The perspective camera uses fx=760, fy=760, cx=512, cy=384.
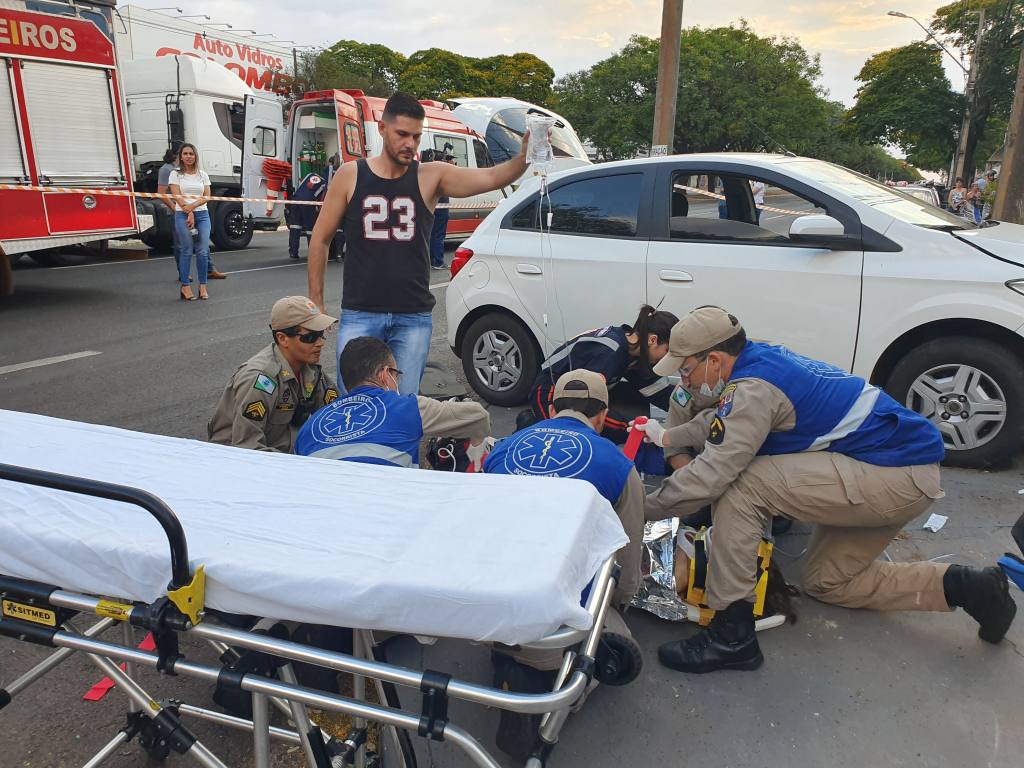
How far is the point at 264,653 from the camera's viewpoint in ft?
5.41

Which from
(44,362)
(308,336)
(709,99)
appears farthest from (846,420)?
(709,99)

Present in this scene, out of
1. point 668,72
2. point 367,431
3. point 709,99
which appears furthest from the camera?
point 709,99

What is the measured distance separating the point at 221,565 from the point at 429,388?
3.41m

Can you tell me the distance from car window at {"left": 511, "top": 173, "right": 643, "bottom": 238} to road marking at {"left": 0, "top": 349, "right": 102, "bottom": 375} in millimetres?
4217

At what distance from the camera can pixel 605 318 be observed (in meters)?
4.95

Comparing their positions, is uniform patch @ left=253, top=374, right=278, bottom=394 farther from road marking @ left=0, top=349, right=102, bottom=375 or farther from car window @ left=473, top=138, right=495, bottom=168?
car window @ left=473, top=138, right=495, bottom=168

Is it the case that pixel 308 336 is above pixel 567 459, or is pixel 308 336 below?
above

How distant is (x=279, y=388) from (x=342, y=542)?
1.83m

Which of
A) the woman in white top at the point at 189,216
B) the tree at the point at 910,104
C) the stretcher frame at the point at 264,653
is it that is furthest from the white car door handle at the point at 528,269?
the tree at the point at 910,104

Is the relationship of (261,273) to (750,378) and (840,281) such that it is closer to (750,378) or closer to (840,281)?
(840,281)

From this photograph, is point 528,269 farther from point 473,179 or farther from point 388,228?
point 388,228

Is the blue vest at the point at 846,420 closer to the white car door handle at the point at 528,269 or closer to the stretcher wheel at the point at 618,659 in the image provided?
the stretcher wheel at the point at 618,659

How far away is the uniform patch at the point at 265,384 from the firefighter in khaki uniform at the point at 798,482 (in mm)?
1695

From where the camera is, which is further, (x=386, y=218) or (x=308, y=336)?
(x=386, y=218)
